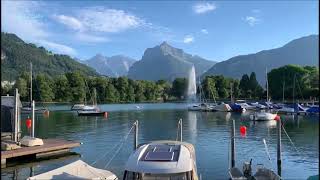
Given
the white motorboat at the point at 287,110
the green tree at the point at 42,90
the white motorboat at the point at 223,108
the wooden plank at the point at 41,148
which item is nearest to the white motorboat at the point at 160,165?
the wooden plank at the point at 41,148

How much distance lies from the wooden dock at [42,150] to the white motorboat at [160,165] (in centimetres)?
1678

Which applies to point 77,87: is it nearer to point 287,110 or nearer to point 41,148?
point 287,110

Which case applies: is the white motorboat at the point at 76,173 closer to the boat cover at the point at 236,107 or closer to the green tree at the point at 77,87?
the boat cover at the point at 236,107

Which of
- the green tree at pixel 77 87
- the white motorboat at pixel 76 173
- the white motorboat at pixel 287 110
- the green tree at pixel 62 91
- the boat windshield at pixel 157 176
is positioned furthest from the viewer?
the green tree at pixel 77 87

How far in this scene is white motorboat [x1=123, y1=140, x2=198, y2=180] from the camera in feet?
54.2

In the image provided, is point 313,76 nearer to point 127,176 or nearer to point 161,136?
point 161,136

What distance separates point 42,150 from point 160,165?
21.3 metres

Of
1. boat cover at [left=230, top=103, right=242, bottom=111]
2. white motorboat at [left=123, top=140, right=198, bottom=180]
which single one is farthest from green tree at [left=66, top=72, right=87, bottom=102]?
white motorboat at [left=123, top=140, right=198, bottom=180]

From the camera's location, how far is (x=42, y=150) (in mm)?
34969

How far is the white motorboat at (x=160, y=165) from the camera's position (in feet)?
54.2

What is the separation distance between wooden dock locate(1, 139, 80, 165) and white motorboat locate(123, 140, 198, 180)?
55.1ft

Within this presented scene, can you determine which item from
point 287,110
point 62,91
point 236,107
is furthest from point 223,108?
point 62,91

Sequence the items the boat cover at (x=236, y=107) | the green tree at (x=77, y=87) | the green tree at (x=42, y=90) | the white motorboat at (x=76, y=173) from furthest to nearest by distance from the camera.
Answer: the green tree at (x=77, y=87) < the green tree at (x=42, y=90) < the boat cover at (x=236, y=107) < the white motorboat at (x=76, y=173)

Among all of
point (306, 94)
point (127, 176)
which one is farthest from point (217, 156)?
point (306, 94)
